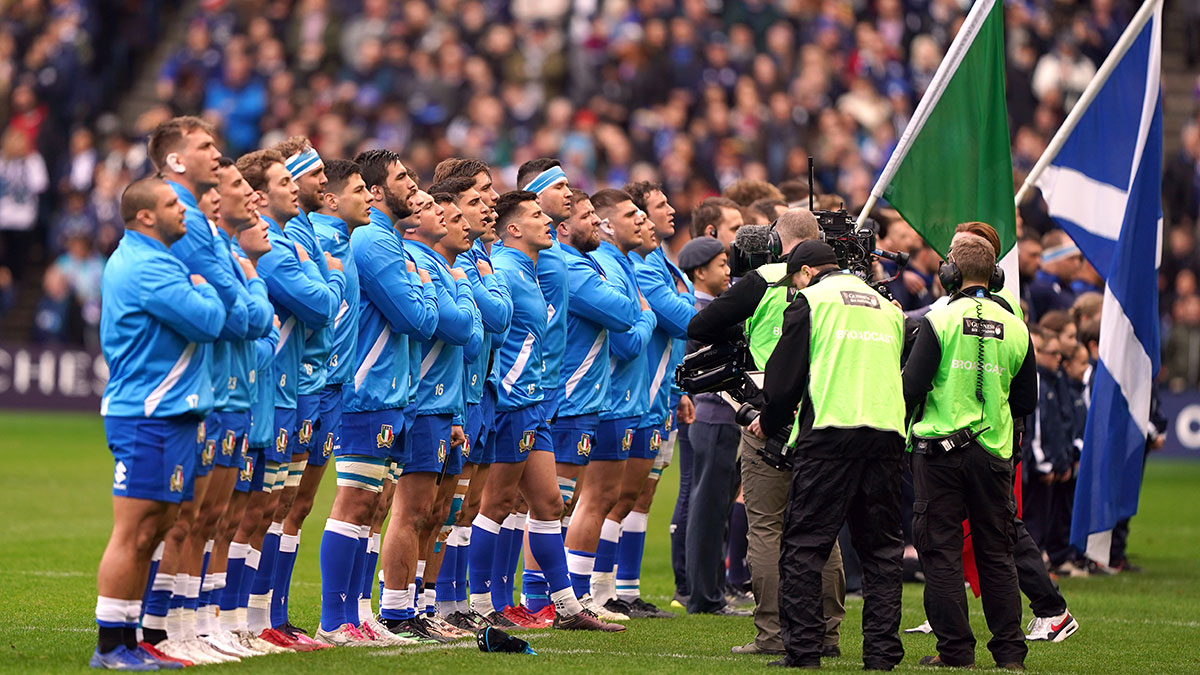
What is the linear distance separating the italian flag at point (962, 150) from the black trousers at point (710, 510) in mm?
1985

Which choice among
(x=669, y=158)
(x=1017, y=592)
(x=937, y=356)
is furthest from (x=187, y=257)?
(x=669, y=158)

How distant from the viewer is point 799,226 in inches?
372

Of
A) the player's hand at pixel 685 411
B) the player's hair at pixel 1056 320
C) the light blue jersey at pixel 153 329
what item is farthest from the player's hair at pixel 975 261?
the player's hair at pixel 1056 320

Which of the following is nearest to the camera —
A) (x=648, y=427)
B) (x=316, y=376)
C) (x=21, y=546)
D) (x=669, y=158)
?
(x=316, y=376)

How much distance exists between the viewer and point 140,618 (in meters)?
8.12

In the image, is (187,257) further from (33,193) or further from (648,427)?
(33,193)

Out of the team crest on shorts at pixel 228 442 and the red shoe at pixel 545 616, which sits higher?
the team crest on shorts at pixel 228 442

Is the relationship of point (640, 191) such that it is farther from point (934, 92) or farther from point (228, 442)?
point (228, 442)

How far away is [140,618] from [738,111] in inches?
777

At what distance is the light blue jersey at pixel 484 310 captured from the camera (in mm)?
9914

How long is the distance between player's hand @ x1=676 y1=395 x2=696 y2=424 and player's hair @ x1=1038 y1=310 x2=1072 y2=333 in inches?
153

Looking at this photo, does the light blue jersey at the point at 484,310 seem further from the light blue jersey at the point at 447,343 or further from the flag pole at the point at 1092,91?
the flag pole at the point at 1092,91

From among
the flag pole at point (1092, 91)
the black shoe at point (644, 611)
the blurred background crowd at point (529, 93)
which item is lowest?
the black shoe at point (644, 611)

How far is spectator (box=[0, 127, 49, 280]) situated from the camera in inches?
1144
